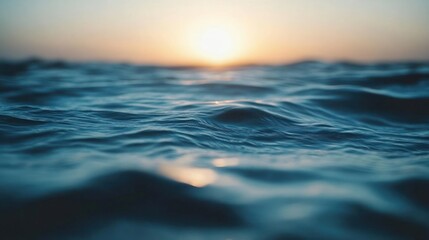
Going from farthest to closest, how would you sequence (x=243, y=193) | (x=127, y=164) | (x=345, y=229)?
(x=127, y=164) → (x=243, y=193) → (x=345, y=229)

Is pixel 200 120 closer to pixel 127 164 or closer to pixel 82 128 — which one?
pixel 82 128

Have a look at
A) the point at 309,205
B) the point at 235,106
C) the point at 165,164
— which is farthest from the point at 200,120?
the point at 309,205

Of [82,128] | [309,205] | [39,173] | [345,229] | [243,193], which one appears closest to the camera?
[345,229]

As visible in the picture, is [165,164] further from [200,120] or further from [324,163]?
[200,120]

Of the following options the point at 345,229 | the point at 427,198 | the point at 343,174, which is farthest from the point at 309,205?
the point at 427,198

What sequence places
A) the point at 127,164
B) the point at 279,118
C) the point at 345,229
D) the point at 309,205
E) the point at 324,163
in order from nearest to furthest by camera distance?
the point at 345,229 < the point at 309,205 < the point at 127,164 < the point at 324,163 < the point at 279,118

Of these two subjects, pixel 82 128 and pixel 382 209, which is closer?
pixel 382 209
